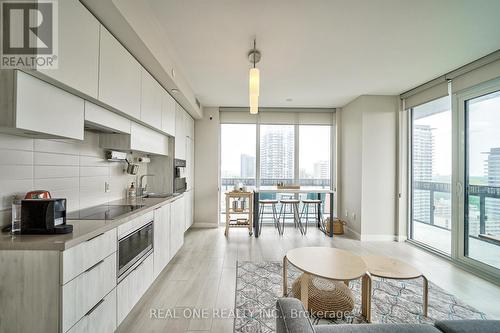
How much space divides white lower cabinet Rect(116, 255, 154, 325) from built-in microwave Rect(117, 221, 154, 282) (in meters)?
0.06

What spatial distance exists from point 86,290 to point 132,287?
A: 617 millimetres

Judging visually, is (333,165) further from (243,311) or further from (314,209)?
(243,311)

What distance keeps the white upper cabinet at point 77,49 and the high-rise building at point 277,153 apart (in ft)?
13.0

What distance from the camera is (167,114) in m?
3.10

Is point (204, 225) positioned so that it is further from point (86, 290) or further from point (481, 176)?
point (481, 176)

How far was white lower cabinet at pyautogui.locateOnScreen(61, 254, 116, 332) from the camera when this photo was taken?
3.77 ft

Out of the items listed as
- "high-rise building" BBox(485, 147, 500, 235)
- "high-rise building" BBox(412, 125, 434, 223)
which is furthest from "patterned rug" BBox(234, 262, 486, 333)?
"high-rise building" BBox(412, 125, 434, 223)

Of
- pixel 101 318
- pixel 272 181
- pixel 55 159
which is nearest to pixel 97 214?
pixel 55 159

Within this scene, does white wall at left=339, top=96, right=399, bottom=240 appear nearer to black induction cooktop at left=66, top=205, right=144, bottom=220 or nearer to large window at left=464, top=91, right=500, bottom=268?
large window at left=464, top=91, right=500, bottom=268

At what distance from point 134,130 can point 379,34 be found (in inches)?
114

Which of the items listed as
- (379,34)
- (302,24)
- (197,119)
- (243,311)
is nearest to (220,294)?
(243,311)

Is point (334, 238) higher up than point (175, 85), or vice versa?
point (175, 85)

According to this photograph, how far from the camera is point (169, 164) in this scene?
346cm

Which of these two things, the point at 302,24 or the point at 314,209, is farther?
the point at 314,209
